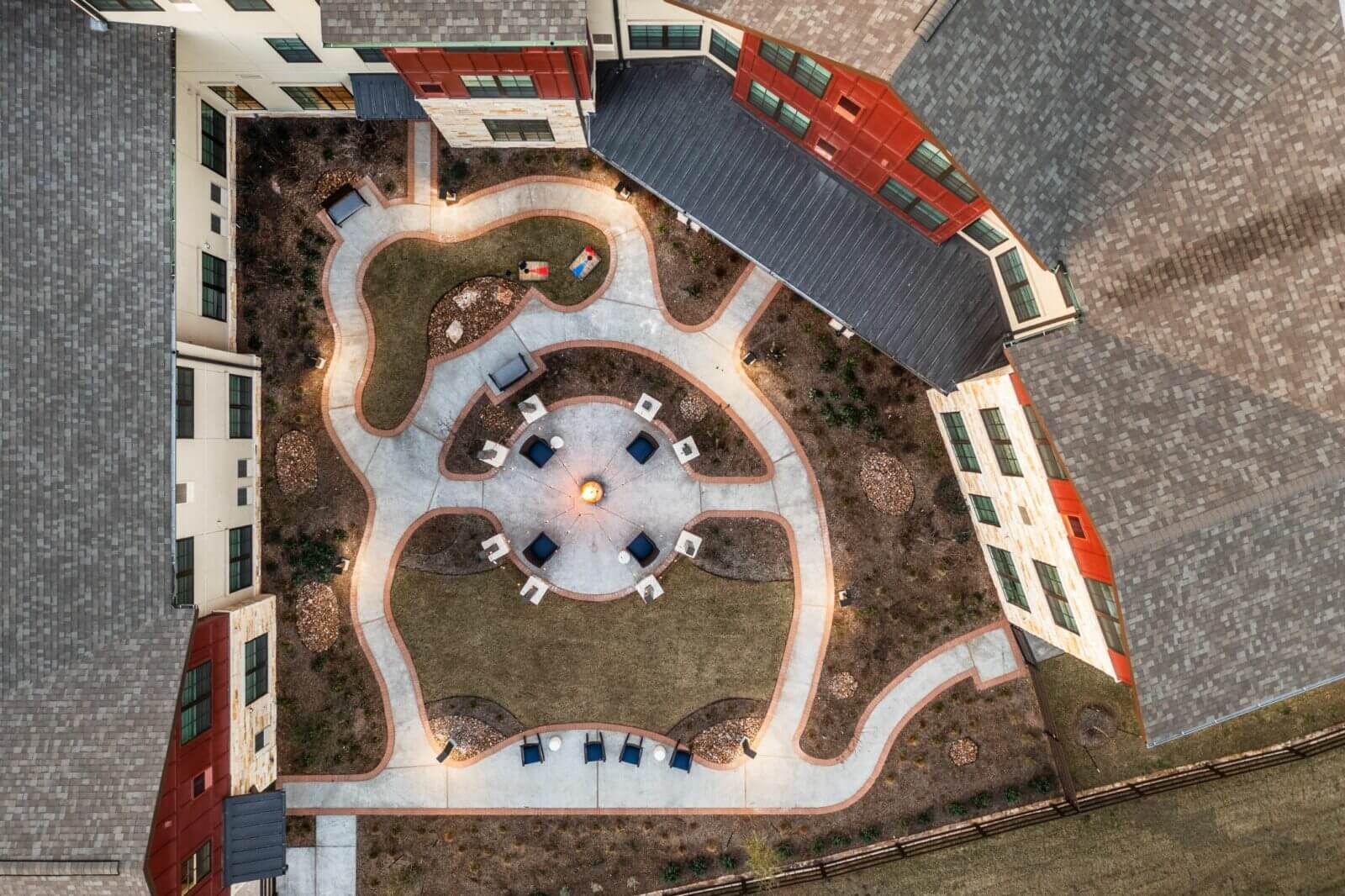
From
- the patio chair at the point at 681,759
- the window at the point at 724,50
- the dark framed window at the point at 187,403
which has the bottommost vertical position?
the patio chair at the point at 681,759

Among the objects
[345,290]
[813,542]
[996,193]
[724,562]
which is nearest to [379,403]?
[345,290]

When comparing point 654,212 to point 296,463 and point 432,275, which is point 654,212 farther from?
point 296,463

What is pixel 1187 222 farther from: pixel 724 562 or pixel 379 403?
pixel 379 403

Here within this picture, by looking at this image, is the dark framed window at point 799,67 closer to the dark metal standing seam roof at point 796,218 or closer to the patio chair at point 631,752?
the dark metal standing seam roof at point 796,218

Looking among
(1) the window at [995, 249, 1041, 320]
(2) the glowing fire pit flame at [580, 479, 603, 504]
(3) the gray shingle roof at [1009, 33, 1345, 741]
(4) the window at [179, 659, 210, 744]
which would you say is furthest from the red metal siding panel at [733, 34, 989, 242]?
(4) the window at [179, 659, 210, 744]

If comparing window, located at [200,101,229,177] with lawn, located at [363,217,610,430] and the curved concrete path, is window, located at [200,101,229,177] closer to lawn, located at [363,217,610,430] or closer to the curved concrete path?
the curved concrete path

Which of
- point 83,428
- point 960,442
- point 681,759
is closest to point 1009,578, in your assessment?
point 960,442

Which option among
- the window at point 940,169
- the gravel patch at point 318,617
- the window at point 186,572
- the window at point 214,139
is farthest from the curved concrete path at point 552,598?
the window at point 940,169
